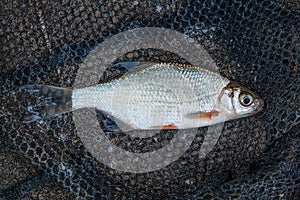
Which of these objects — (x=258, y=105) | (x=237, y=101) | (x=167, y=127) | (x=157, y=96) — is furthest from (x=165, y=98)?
(x=258, y=105)

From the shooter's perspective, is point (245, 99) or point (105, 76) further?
point (105, 76)

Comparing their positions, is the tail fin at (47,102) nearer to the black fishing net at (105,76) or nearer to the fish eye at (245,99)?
the black fishing net at (105,76)

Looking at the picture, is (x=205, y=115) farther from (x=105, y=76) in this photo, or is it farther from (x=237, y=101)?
(x=105, y=76)

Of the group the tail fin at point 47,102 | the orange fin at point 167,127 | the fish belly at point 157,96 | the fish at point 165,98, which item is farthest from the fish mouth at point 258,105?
the tail fin at point 47,102

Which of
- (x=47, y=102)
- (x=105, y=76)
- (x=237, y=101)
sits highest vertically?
(x=105, y=76)

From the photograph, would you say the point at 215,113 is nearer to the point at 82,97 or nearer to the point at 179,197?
the point at 179,197

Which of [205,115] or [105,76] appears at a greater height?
[105,76]
